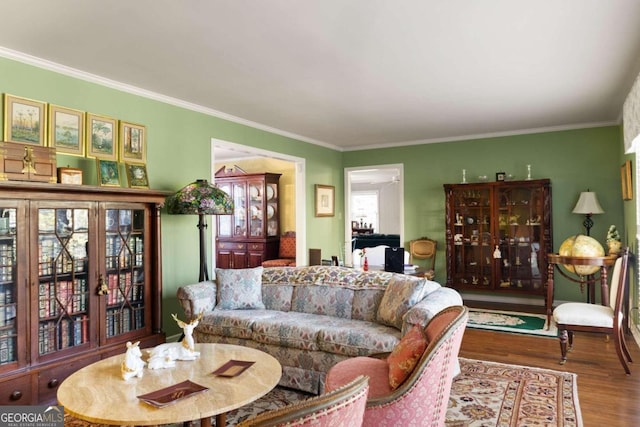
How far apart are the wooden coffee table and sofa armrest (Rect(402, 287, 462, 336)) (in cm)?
102

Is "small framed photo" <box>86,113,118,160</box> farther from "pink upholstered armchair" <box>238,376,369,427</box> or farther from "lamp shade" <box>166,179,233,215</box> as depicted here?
"pink upholstered armchair" <box>238,376,369,427</box>

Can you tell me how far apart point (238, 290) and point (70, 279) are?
53.6 inches

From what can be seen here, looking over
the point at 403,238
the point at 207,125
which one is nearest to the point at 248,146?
the point at 207,125

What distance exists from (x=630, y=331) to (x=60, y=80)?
6074 millimetres

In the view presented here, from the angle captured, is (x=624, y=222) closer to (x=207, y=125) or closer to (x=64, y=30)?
(x=207, y=125)

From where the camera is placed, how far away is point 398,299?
11.0 feet

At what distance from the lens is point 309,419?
1046mm

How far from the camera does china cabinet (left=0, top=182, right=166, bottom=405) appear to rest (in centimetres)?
289

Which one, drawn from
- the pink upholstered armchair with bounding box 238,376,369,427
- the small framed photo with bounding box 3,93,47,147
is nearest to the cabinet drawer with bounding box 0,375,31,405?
the small framed photo with bounding box 3,93,47,147

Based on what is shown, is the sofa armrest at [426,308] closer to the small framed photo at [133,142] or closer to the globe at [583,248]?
the globe at [583,248]

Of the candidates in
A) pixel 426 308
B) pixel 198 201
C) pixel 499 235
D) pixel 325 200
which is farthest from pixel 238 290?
pixel 499 235

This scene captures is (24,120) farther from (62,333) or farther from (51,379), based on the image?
(51,379)

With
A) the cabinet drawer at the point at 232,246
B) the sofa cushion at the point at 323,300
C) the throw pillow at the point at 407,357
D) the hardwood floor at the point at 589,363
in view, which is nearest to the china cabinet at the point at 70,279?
the sofa cushion at the point at 323,300
